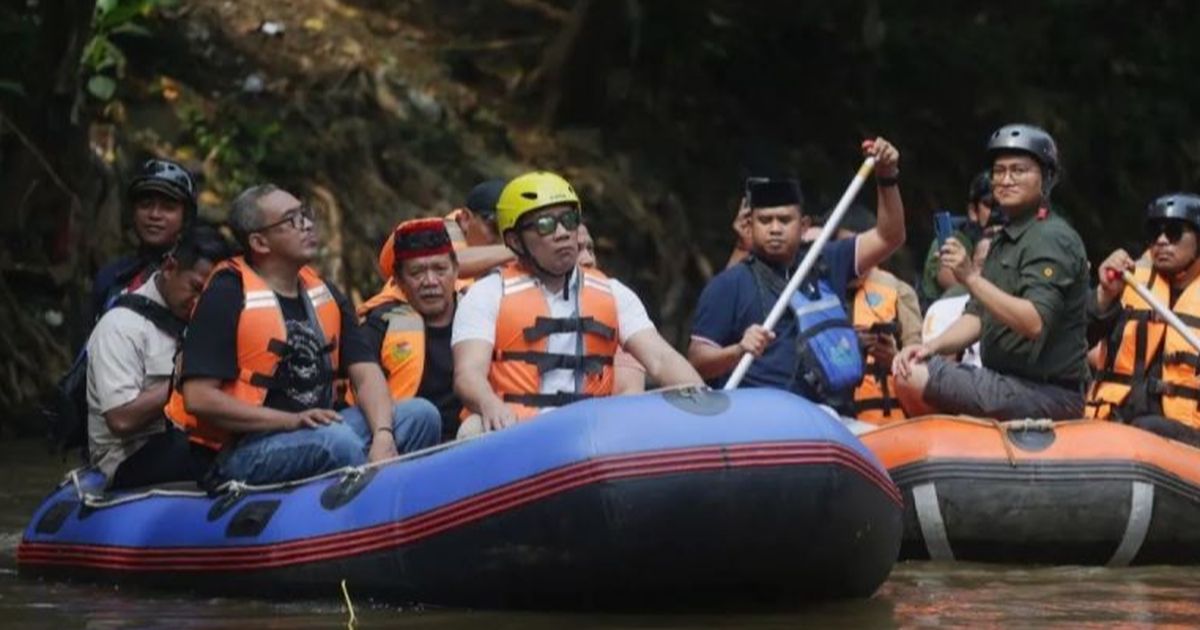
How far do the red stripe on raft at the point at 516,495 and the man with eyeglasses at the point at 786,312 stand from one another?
61.3 inches

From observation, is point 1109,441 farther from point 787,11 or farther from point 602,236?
point 787,11

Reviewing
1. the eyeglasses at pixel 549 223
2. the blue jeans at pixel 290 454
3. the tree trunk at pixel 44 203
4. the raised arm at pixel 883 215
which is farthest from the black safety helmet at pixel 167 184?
the tree trunk at pixel 44 203

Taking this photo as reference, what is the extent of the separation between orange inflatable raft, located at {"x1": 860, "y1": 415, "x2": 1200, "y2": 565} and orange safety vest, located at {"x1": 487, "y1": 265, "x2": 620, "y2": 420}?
4.55ft

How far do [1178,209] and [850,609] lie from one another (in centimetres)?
305

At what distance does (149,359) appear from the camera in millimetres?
9008

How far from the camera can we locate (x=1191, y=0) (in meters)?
19.6

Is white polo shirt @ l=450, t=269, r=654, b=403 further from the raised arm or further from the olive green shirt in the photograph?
the olive green shirt

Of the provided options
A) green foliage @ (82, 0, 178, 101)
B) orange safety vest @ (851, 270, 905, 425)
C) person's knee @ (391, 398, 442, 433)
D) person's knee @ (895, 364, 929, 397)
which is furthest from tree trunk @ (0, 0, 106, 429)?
person's knee @ (895, 364, 929, 397)

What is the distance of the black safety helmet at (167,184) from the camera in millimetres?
9578

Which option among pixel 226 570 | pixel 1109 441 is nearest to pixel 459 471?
pixel 226 570

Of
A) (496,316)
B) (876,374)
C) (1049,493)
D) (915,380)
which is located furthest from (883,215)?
(496,316)

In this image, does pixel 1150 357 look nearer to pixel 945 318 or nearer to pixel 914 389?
pixel 945 318

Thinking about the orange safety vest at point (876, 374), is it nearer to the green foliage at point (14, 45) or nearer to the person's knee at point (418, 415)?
the person's knee at point (418, 415)

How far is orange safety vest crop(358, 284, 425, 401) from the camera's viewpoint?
939 centimetres
